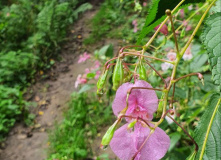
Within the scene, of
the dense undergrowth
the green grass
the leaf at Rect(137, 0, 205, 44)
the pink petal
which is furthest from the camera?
the dense undergrowth

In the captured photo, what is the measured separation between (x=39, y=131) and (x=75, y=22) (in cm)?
249

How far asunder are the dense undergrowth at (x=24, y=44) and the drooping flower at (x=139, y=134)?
102 inches

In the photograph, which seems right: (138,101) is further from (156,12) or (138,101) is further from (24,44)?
(24,44)

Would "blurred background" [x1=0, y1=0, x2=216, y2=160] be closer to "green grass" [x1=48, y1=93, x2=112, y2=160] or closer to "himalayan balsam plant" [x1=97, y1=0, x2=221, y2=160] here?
"green grass" [x1=48, y1=93, x2=112, y2=160]

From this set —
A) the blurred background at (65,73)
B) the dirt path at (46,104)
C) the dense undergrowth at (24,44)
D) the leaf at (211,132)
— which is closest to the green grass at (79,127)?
the blurred background at (65,73)

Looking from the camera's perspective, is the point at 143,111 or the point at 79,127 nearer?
the point at 143,111

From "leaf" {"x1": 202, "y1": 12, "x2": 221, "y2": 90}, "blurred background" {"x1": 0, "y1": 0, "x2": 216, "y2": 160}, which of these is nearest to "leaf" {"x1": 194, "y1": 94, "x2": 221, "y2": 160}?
"leaf" {"x1": 202, "y1": 12, "x2": 221, "y2": 90}

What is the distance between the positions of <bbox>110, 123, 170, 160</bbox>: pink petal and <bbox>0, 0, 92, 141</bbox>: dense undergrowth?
258 cm

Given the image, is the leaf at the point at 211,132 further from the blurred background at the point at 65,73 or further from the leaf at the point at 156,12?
the blurred background at the point at 65,73

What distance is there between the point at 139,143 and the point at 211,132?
19 centimetres

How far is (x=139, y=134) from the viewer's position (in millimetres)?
367

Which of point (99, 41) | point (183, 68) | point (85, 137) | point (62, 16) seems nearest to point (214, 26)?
point (183, 68)

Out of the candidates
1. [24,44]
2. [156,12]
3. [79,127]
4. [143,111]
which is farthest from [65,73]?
[143,111]

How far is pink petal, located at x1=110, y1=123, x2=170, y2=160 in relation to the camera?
35 centimetres
